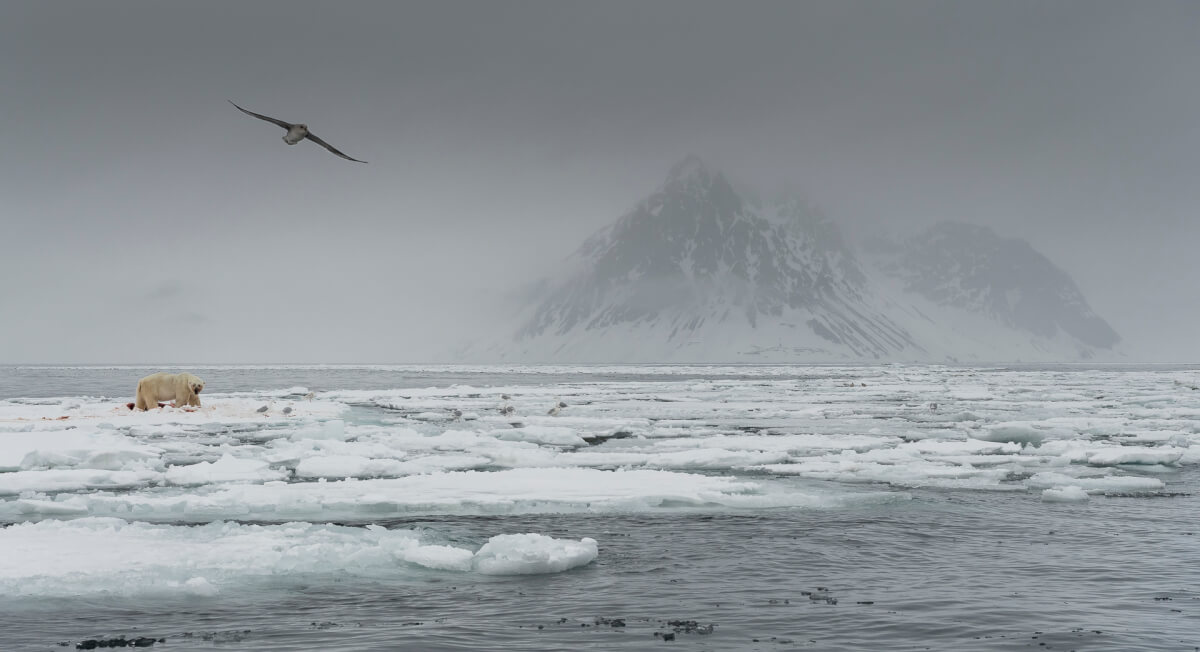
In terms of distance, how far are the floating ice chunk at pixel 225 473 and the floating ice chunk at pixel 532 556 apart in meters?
9.08

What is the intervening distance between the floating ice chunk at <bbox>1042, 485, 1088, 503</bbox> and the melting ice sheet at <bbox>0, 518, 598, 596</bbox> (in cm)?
957

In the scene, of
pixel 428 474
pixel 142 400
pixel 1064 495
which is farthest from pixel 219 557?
pixel 142 400

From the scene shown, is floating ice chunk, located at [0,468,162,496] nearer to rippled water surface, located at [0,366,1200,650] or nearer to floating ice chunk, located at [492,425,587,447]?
rippled water surface, located at [0,366,1200,650]

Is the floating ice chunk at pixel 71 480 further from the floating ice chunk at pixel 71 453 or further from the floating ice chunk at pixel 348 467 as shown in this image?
the floating ice chunk at pixel 348 467

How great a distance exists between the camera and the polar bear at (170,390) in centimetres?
3875

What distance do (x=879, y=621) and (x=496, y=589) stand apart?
4.29 metres

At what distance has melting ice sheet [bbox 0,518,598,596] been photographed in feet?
36.6

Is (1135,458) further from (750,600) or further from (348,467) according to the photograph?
(348,467)

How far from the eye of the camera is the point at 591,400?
52.5 meters

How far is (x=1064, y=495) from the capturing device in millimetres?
18000

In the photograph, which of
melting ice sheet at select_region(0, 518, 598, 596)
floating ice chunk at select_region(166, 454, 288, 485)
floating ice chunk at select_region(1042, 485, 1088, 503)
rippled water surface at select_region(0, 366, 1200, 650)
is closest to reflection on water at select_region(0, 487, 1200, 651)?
rippled water surface at select_region(0, 366, 1200, 650)

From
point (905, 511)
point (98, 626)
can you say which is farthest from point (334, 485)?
point (905, 511)

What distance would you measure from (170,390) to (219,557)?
29.7 m

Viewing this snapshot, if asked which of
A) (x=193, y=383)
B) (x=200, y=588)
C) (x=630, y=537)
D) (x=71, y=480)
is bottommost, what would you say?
(x=630, y=537)
